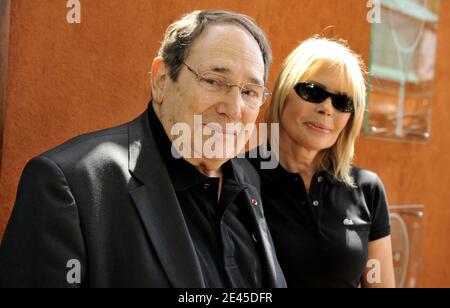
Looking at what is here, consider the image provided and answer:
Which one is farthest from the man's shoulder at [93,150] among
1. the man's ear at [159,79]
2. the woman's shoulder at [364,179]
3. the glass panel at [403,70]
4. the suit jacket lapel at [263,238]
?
the glass panel at [403,70]

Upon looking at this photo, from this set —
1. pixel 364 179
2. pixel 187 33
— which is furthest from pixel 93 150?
pixel 364 179

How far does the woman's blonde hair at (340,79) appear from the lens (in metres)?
2.48

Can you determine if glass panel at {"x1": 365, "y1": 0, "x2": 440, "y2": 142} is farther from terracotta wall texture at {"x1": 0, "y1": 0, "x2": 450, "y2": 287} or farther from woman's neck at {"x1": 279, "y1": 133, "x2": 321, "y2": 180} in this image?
woman's neck at {"x1": 279, "y1": 133, "x2": 321, "y2": 180}

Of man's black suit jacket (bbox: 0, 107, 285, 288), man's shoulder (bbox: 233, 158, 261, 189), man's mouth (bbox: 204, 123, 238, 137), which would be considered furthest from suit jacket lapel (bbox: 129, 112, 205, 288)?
man's shoulder (bbox: 233, 158, 261, 189)

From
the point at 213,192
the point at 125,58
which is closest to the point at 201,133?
the point at 213,192

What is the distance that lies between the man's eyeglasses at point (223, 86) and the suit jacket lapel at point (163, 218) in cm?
30

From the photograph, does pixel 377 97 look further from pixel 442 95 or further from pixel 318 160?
pixel 318 160

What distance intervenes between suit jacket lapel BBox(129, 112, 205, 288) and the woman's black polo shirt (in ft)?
2.63

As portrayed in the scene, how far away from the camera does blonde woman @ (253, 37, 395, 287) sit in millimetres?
2305

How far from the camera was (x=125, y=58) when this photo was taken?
2.41 m

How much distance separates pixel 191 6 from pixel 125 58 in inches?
19.4
